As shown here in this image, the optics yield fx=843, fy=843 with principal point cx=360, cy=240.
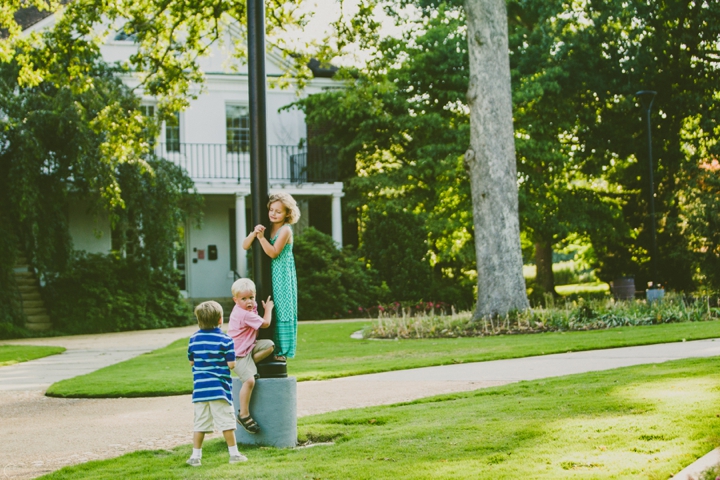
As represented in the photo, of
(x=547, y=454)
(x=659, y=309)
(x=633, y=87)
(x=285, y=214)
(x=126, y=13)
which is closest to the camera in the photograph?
(x=547, y=454)

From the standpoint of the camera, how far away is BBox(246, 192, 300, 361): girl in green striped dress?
6.12 meters

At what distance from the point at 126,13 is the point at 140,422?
39.9 feet

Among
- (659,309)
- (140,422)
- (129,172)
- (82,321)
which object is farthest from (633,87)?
(140,422)

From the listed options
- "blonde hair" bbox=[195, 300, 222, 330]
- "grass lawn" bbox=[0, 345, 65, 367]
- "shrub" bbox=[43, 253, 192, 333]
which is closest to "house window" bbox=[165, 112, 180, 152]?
"shrub" bbox=[43, 253, 192, 333]

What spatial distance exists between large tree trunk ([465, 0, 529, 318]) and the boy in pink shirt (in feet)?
34.1

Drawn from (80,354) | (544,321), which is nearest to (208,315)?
(80,354)

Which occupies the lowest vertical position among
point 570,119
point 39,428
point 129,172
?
point 39,428

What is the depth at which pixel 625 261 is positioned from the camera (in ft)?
94.8

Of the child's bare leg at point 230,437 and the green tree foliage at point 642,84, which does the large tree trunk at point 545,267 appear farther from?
the child's bare leg at point 230,437

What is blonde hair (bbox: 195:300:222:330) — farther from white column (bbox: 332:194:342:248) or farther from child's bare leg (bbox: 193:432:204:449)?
white column (bbox: 332:194:342:248)

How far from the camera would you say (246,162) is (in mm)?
25844

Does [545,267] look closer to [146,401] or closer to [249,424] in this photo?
[146,401]

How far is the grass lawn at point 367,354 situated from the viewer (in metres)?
9.88

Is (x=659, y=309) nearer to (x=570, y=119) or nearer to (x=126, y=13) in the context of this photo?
(x=570, y=119)
